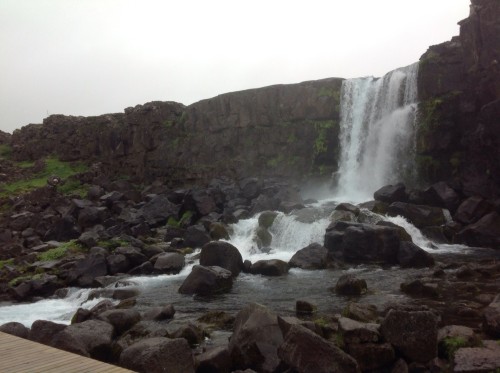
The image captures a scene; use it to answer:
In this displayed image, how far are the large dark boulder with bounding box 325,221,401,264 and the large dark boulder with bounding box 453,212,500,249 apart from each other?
4.38m

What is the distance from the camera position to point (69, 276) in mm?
18109

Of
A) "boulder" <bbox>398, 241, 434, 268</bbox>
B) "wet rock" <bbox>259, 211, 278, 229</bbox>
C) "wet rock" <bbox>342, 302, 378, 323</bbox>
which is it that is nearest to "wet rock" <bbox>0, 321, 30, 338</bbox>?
"wet rock" <bbox>342, 302, 378, 323</bbox>

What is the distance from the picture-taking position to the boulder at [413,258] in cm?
1752

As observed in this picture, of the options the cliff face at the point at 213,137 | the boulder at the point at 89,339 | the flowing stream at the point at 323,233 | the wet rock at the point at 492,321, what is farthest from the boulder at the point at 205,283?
the cliff face at the point at 213,137

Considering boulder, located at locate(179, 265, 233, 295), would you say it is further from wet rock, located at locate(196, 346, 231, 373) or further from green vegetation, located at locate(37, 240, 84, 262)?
green vegetation, located at locate(37, 240, 84, 262)

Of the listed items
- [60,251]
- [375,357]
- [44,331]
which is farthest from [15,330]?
[60,251]

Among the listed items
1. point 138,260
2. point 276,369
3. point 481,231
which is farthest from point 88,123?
point 276,369

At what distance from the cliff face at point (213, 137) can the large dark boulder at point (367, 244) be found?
65.4ft

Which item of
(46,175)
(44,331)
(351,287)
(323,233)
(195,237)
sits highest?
(46,175)

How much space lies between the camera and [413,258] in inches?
694

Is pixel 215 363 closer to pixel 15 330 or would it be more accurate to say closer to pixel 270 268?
pixel 15 330

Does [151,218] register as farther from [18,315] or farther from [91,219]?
[18,315]

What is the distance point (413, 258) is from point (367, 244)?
78.5 inches

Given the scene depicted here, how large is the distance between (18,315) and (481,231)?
64.0 feet
